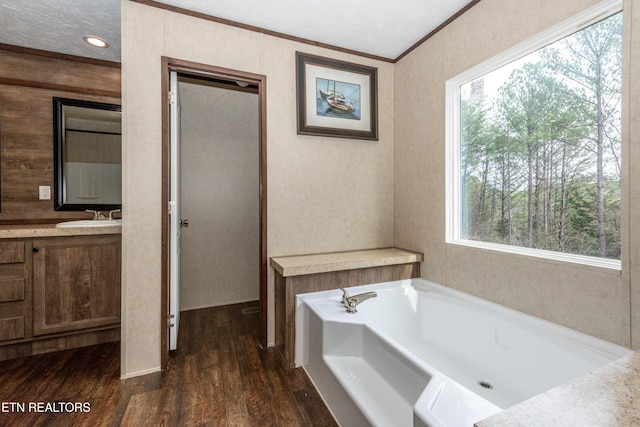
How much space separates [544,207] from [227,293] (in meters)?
2.85

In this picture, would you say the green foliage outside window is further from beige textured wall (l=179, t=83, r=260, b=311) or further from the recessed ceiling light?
the recessed ceiling light

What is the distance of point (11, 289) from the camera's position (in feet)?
6.35

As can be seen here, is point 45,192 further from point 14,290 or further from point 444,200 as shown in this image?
point 444,200

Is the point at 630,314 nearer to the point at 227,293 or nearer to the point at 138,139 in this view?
the point at 138,139

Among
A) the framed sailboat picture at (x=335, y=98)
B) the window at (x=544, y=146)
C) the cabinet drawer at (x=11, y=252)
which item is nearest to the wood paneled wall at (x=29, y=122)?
the cabinet drawer at (x=11, y=252)

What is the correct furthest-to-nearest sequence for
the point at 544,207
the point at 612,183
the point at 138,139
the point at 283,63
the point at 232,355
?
the point at 283,63, the point at 232,355, the point at 138,139, the point at 544,207, the point at 612,183

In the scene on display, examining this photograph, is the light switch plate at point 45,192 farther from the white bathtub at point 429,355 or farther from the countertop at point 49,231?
the white bathtub at point 429,355

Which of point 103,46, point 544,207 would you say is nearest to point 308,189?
point 544,207

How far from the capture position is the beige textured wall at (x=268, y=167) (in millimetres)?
1812

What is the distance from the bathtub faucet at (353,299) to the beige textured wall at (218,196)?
1490 mm

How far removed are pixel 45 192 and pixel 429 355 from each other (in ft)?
10.6

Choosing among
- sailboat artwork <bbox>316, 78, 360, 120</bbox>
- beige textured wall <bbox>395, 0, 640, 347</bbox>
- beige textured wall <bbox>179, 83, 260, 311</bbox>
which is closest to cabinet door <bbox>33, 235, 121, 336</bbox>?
beige textured wall <bbox>179, 83, 260, 311</bbox>

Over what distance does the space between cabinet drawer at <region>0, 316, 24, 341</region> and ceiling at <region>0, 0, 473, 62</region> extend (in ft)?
6.77

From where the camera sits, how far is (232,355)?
2045mm
